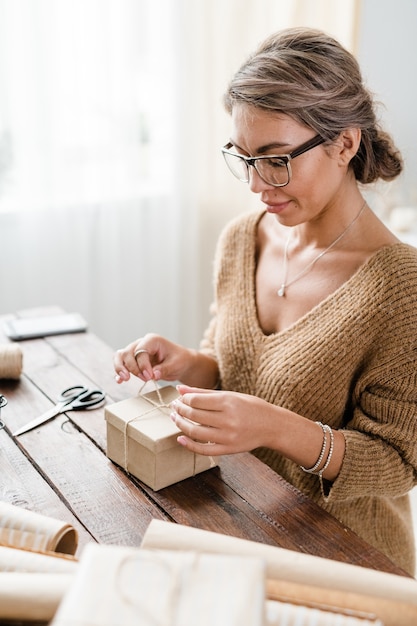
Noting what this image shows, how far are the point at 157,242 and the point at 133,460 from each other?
1.78 metres

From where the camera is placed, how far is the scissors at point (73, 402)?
1.27m

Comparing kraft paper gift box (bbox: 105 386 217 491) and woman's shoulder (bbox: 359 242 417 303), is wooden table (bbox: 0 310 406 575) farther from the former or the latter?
woman's shoulder (bbox: 359 242 417 303)

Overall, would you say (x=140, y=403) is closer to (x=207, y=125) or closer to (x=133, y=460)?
(x=133, y=460)

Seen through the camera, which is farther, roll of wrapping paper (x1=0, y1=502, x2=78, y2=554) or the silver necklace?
the silver necklace

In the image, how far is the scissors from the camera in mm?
1273

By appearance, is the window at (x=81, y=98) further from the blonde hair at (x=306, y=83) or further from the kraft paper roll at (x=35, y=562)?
the kraft paper roll at (x=35, y=562)

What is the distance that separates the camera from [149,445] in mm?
1051

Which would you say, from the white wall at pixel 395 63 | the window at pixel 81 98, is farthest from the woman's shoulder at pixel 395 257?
the white wall at pixel 395 63

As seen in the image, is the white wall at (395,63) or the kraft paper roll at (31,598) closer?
the kraft paper roll at (31,598)

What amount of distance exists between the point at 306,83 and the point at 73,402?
2.42 ft

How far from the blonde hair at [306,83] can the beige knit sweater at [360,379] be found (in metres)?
0.27

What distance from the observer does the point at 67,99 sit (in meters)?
2.42

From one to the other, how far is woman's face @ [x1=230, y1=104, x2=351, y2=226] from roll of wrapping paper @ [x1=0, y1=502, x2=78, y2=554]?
73cm

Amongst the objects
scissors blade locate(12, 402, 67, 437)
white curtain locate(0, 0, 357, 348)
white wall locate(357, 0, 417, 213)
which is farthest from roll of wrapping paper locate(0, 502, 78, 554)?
white wall locate(357, 0, 417, 213)
